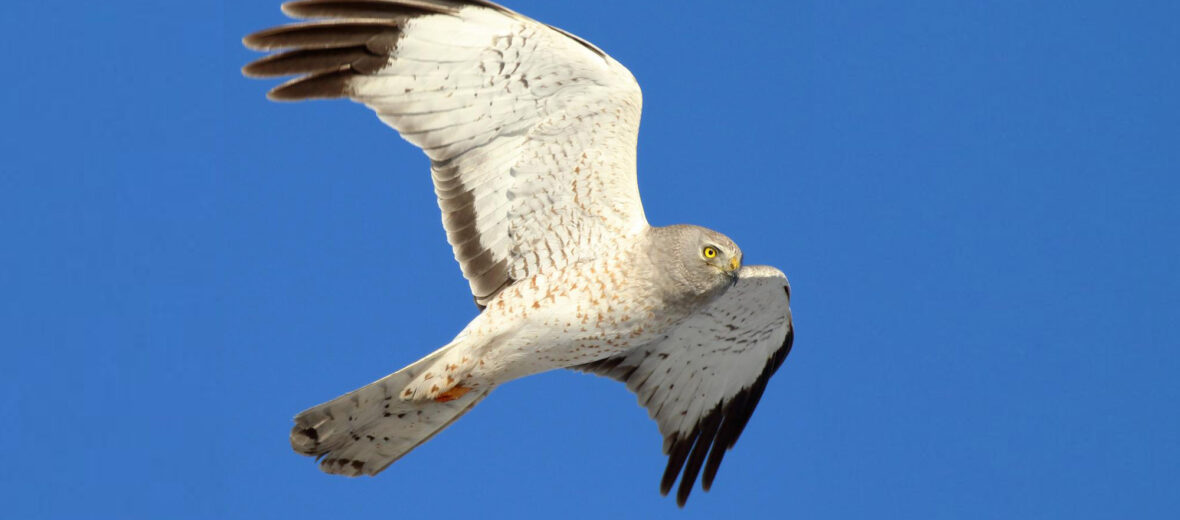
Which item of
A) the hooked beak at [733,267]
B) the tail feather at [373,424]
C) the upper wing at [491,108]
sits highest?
the upper wing at [491,108]

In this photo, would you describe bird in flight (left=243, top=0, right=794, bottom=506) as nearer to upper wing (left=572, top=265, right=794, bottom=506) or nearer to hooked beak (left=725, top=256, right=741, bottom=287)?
hooked beak (left=725, top=256, right=741, bottom=287)

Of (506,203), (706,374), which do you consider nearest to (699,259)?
(506,203)

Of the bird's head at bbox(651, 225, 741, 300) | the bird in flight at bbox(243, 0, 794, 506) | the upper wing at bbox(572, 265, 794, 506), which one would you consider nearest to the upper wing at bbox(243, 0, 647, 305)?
the bird in flight at bbox(243, 0, 794, 506)

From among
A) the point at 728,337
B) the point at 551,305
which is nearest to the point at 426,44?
the point at 551,305

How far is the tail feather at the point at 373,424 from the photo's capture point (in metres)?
8.13

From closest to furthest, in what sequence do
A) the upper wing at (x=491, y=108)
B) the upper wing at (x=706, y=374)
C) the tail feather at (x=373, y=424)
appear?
the upper wing at (x=491, y=108) → the tail feather at (x=373, y=424) → the upper wing at (x=706, y=374)

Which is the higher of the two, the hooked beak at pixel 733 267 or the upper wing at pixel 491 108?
the upper wing at pixel 491 108

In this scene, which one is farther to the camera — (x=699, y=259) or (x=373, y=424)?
(x=373, y=424)

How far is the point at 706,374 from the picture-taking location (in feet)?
30.2

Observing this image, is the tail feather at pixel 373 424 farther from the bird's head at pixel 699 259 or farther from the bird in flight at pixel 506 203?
the bird's head at pixel 699 259

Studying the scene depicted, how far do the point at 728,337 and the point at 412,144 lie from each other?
2.32 metres

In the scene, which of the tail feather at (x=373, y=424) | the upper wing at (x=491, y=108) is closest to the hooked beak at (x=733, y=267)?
the upper wing at (x=491, y=108)

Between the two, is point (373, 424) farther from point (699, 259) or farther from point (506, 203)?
point (699, 259)

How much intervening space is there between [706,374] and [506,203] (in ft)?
6.13
